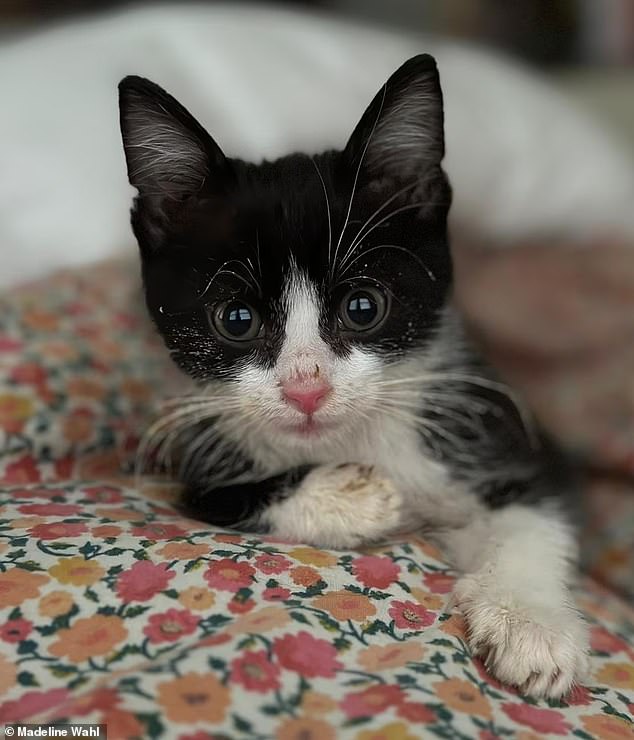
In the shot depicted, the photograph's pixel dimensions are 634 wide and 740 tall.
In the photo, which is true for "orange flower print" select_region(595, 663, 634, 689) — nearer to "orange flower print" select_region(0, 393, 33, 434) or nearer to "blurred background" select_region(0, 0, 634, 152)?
"orange flower print" select_region(0, 393, 33, 434)

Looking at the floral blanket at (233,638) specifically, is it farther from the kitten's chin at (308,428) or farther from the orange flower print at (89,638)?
the kitten's chin at (308,428)


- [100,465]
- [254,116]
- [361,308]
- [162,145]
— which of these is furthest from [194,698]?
[254,116]

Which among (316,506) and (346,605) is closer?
(346,605)

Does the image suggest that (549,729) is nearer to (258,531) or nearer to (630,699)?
(630,699)

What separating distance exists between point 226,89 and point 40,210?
53 cm

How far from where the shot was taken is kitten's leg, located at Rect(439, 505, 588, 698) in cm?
98

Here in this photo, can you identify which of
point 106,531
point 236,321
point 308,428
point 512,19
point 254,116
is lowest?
point 106,531

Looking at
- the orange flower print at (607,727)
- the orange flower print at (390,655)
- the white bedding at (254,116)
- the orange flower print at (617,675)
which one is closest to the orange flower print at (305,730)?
the orange flower print at (390,655)

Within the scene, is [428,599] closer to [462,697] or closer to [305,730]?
[462,697]

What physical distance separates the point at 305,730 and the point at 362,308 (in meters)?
0.51

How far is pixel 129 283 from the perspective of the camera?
1.80 m

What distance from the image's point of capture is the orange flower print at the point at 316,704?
32.4 inches

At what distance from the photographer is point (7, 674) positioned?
86 cm

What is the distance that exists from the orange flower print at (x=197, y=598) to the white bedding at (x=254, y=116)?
104 cm
